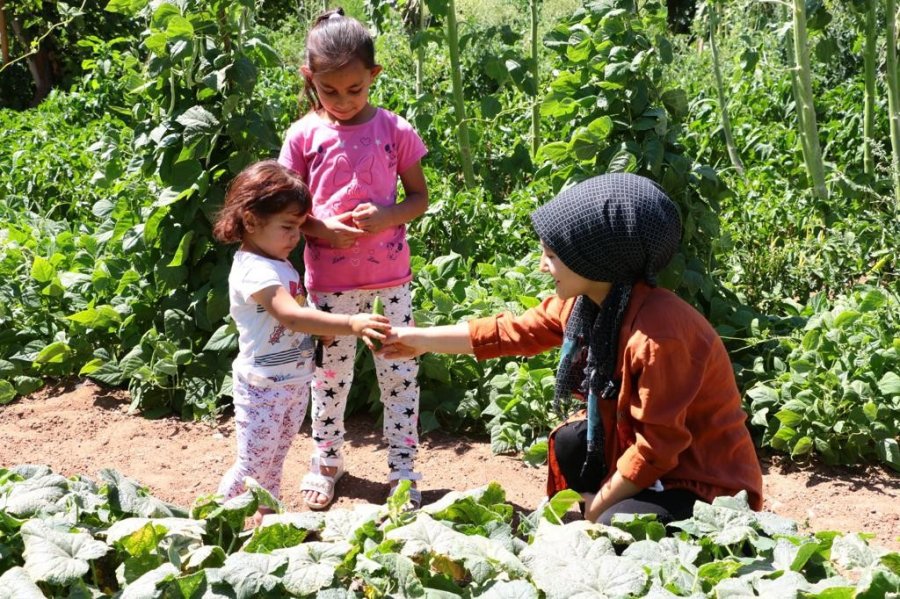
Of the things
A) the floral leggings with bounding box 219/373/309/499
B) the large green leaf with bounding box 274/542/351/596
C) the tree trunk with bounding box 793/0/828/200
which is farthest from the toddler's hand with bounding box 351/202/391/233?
the tree trunk with bounding box 793/0/828/200

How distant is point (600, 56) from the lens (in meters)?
4.09

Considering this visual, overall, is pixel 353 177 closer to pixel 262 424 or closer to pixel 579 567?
pixel 262 424

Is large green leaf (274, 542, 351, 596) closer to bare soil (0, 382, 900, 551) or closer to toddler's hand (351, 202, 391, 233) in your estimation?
toddler's hand (351, 202, 391, 233)

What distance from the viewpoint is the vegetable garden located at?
2.14 metres

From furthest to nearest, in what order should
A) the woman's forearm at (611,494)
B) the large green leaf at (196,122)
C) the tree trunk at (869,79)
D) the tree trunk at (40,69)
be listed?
the tree trunk at (40,69)
the tree trunk at (869,79)
the large green leaf at (196,122)
the woman's forearm at (611,494)

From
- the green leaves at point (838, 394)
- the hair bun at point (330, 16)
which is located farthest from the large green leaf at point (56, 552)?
the green leaves at point (838, 394)

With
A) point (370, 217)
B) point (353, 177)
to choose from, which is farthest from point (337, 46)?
point (370, 217)

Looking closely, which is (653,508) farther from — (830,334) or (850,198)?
(850,198)

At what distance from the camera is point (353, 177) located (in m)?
3.34

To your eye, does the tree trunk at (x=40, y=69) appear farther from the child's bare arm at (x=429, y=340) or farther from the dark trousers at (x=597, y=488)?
the dark trousers at (x=597, y=488)

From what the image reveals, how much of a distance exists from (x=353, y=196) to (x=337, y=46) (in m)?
0.45

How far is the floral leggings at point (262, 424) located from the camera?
10.3 ft

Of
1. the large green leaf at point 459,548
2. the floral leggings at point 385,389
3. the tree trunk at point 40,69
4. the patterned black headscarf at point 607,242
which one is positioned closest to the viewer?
the large green leaf at point 459,548

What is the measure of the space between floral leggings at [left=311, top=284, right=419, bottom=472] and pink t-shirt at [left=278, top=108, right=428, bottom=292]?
7 cm
